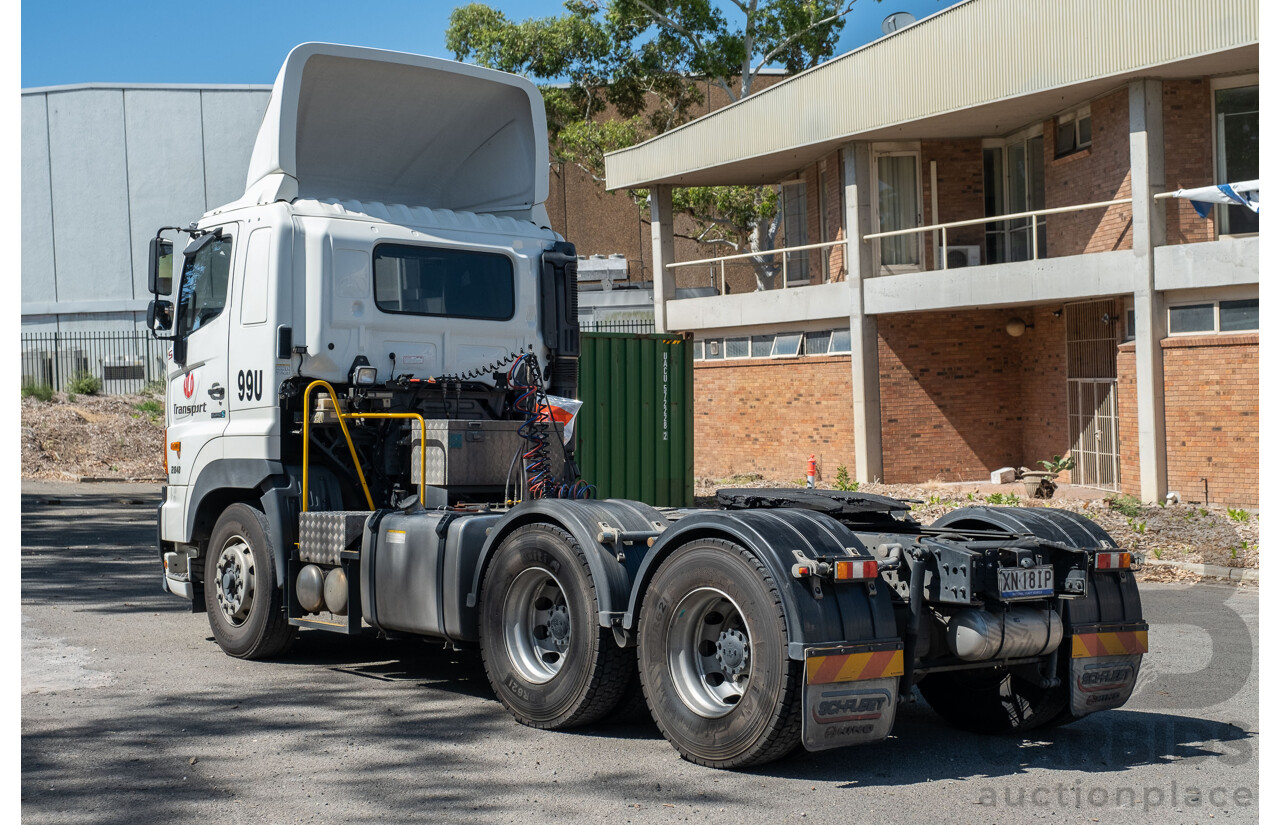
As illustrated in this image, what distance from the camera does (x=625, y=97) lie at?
1508 inches

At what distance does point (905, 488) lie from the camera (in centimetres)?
2312

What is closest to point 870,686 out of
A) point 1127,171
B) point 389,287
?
point 389,287

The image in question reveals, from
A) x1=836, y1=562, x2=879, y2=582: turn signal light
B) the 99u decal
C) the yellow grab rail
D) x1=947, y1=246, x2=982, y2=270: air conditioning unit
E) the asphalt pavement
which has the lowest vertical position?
the asphalt pavement

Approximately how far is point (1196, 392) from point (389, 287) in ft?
47.9

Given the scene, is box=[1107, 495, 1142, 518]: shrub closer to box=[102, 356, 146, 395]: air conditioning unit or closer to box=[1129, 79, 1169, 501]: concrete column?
box=[1129, 79, 1169, 501]: concrete column

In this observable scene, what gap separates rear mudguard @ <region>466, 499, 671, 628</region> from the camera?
6.57 meters

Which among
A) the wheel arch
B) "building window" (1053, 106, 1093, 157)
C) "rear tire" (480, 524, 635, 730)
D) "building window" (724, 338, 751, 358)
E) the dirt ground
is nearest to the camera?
"rear tire" (480, 524, 635, 730)

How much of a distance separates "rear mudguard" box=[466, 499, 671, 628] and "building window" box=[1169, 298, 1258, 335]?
14668mm

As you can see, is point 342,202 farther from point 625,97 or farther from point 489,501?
point 625,97

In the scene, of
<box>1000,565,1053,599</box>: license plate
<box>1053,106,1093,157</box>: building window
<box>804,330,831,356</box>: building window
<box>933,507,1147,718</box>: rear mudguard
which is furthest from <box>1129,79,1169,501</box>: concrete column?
<box>1000,565,1053,599</box>: license plate

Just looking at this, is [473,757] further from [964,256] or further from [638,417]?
[964,256]

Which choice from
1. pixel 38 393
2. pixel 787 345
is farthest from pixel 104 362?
pixel 787 345

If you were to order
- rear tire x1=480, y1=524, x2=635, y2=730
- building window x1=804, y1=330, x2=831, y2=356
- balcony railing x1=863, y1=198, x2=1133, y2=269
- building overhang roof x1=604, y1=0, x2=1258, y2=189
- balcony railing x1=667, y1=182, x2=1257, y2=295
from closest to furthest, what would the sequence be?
rear tire x1=480, y1=524, x2=635, y2=730
building overhang roof x1=604, y1=0, x2=1258, y2=189
balcony railing x1=863, y1=198, x2=1133, y2=269
balcony railing x1=667, y1=182, x2=1257, y2=295
building window x1=804, y1=330, x2=831, y2=356

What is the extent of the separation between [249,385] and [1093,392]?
57.6ft
